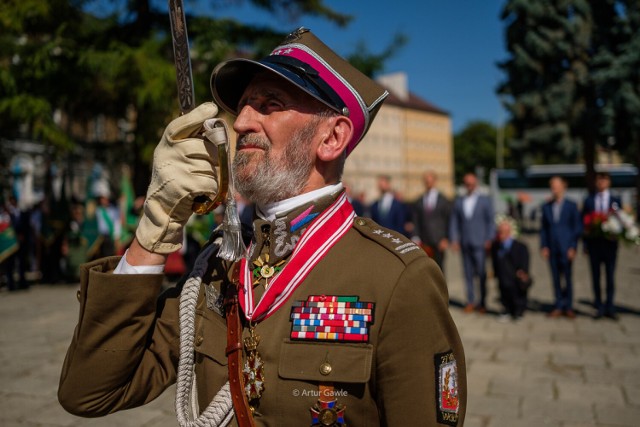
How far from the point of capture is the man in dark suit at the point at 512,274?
8047 millimetres

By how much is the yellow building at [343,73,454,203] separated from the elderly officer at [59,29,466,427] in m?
62.2

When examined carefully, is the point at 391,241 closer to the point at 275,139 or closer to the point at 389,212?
the point at 275,139

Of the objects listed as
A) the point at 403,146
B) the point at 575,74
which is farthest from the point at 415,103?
the point at 575,74

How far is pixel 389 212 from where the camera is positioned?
10.1 meters

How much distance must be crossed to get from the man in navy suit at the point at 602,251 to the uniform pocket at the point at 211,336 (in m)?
7.54

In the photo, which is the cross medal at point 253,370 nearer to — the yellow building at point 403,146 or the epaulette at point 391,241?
the epaulette at point 391,241

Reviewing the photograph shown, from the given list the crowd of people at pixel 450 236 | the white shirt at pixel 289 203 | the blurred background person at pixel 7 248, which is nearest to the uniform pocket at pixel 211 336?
the white shirt at pixel 289 203

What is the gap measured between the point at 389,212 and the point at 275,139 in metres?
8.46

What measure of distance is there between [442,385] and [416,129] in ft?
262

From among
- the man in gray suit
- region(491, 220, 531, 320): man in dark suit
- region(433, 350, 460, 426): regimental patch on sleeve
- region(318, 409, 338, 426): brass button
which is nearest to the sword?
region(318, 409, 338, 426): brass button

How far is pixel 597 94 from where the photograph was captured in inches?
989

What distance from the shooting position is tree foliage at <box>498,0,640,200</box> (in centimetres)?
2419

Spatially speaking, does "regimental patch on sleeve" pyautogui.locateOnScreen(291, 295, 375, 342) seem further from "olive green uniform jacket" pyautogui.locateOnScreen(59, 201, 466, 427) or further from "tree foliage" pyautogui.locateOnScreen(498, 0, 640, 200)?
"tree foliage" pyautogui.locateOnScreen(498, 0, 640, 200)

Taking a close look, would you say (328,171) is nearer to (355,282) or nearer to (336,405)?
(355,282)
